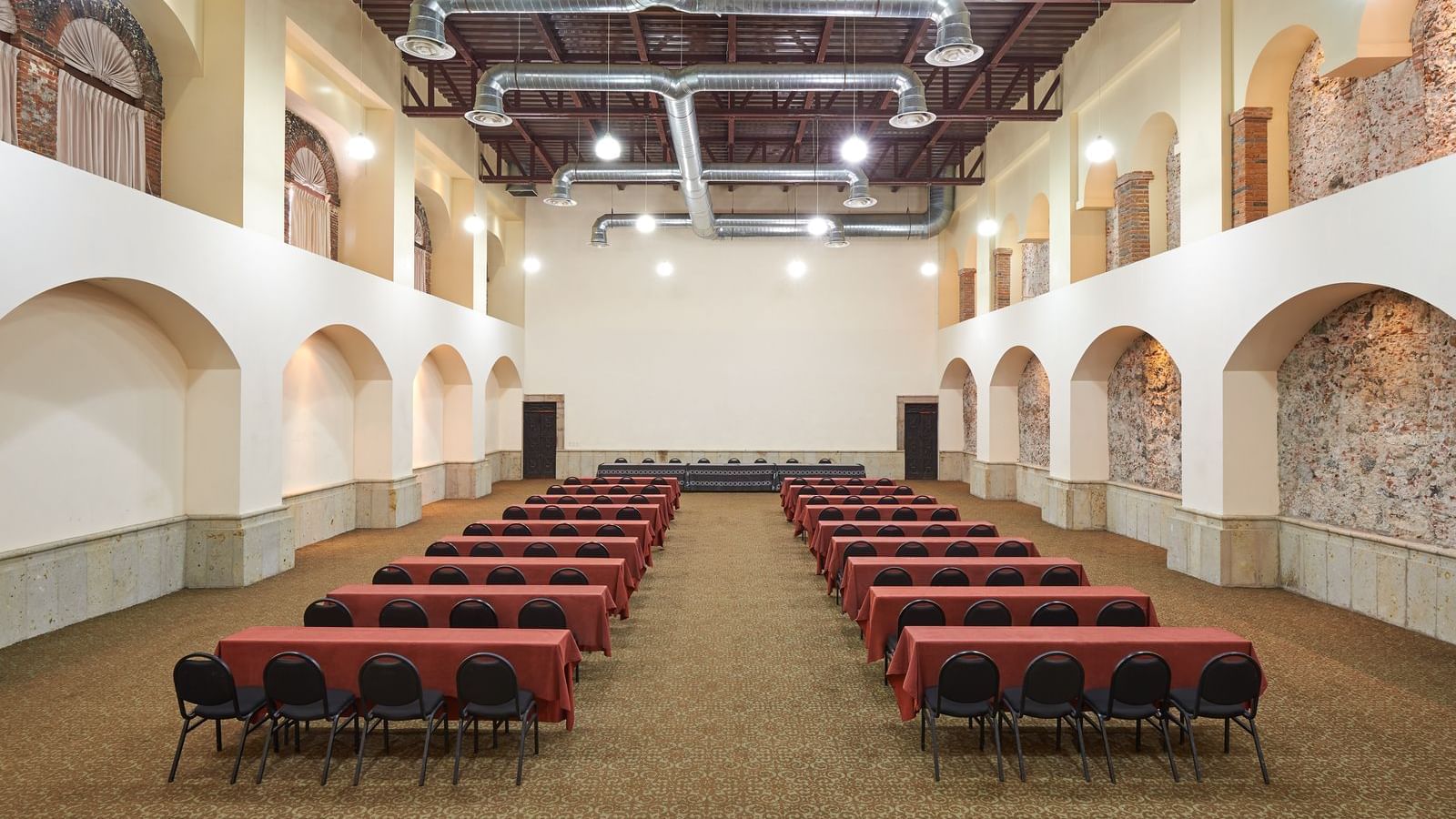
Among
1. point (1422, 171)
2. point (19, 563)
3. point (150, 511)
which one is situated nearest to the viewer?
point (1422, 171)

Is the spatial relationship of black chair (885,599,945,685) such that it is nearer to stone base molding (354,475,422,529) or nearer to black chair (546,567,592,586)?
Result: black chair (546,567,592,586)

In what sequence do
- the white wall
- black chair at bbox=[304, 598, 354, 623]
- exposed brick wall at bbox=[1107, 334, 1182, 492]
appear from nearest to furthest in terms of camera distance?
1. black chair at bbox=[304, 598, 354, 623]
2. exposed brick wall at bbox=[1107, 334, 1182, 492]
3. the white wall

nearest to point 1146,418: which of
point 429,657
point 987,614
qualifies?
point 987,614

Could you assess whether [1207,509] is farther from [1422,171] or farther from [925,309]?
[925,309]

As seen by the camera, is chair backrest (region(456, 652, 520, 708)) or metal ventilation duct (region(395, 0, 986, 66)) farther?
metal ventilation duct (region(395, 0, 986, 66))

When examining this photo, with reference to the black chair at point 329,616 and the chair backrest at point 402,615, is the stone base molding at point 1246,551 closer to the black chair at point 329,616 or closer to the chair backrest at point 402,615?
the chair backrest at point 402,615

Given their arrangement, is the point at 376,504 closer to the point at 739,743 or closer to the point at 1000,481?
the point at 739,743

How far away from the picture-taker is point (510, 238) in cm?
2280

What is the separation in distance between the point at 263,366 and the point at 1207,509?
41.2ft

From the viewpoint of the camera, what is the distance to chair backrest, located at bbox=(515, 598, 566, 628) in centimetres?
621

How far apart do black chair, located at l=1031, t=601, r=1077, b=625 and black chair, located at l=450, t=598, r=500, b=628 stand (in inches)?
169

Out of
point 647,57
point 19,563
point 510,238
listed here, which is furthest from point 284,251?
point 510,238

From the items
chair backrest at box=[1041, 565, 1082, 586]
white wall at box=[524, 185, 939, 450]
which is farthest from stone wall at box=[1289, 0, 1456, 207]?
white wall at box=[524, 185, 939, 450]

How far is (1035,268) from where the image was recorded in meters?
18.0
